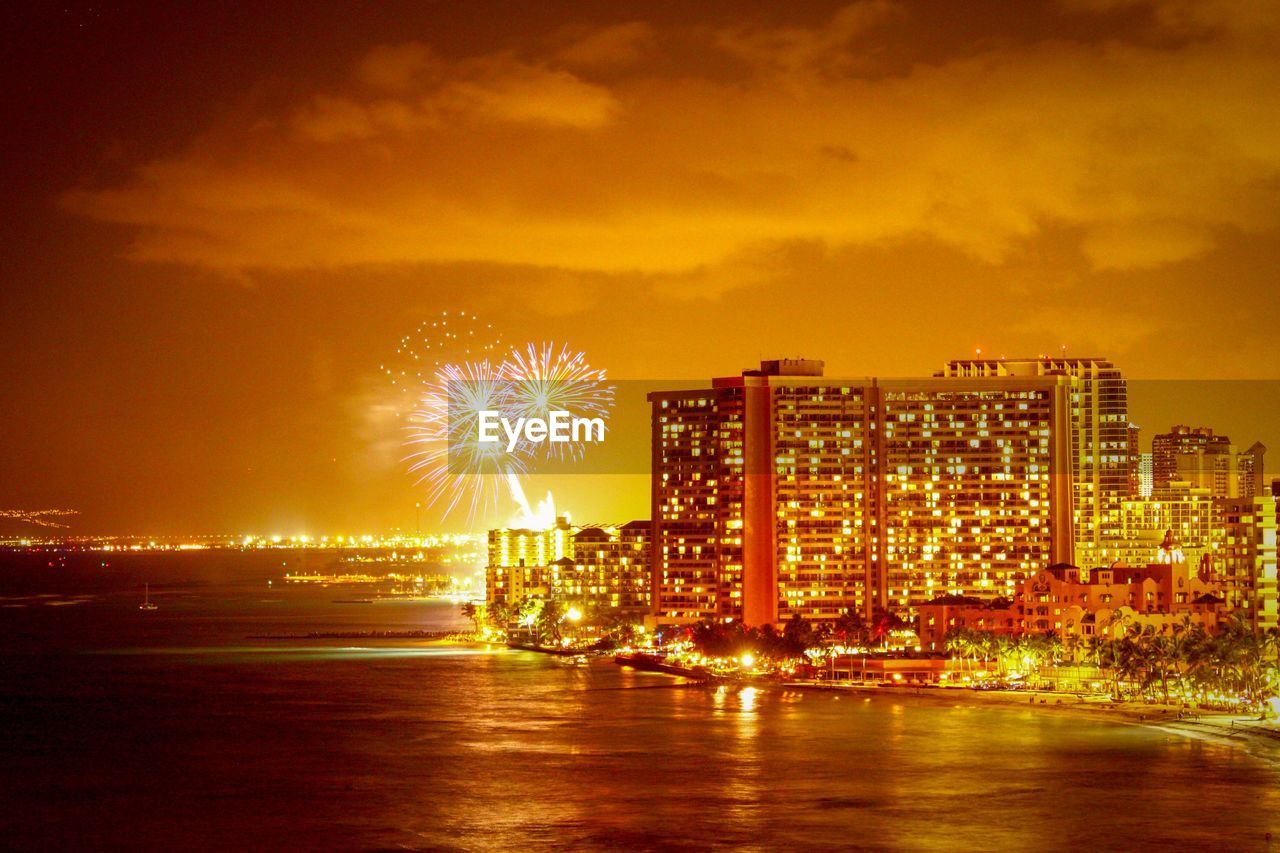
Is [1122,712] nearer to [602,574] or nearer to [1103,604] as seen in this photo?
[1103,604]

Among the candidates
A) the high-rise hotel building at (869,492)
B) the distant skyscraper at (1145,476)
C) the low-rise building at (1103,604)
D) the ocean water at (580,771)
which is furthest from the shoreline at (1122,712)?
the distant skyscraper at (1145,476)

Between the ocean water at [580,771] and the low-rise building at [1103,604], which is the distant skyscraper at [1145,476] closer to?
the low-rise building at [1103,604]

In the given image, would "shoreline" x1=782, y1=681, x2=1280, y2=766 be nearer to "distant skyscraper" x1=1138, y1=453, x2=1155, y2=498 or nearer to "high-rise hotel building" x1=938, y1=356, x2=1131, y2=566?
"high-rise hotel building" x1=938, y1=356, x2=1131, y2=566

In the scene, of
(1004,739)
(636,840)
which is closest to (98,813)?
(636,840)

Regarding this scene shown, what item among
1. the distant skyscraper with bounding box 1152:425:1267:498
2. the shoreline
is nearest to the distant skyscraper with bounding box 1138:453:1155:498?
the distant skyscraper with bounding box 1152:425:1267:498

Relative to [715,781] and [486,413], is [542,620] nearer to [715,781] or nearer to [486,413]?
[486,413]

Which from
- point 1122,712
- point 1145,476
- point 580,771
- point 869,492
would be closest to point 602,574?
point 869,492
